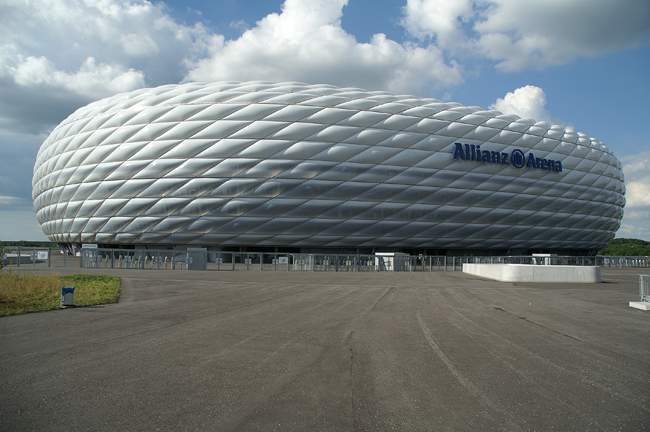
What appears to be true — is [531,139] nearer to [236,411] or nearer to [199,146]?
[199,146]

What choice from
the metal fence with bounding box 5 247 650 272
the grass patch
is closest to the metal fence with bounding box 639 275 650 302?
the grass patch

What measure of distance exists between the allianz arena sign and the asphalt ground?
34.8 metres

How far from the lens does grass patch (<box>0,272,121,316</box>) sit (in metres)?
10.8

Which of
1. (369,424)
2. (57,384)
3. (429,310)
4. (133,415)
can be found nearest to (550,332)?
(429,310)

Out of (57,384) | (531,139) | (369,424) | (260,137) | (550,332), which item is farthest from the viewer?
(531,139)

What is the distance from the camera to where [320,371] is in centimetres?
538

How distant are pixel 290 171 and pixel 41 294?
27376 mm

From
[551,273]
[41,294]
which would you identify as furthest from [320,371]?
[551,273]

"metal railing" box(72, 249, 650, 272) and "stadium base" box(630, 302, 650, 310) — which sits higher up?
"metal railing" box(72, 249, 650, 272)

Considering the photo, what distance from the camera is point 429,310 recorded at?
11312 mm

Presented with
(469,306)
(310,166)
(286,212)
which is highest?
(310,166)

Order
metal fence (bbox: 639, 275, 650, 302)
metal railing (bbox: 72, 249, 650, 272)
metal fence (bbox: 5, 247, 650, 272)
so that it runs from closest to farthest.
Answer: metal fence (bbox: 639, 275, 650, 302), metal fence (bbox: 5, 247, 650, 272), metal railing (bbox: 72, 249, 650, 272)

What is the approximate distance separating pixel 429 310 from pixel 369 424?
7935 mm

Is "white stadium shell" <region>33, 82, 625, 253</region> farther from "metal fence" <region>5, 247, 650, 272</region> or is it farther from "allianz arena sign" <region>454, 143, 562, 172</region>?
"metal fence" <region>5, 247, 650, 272</region>
